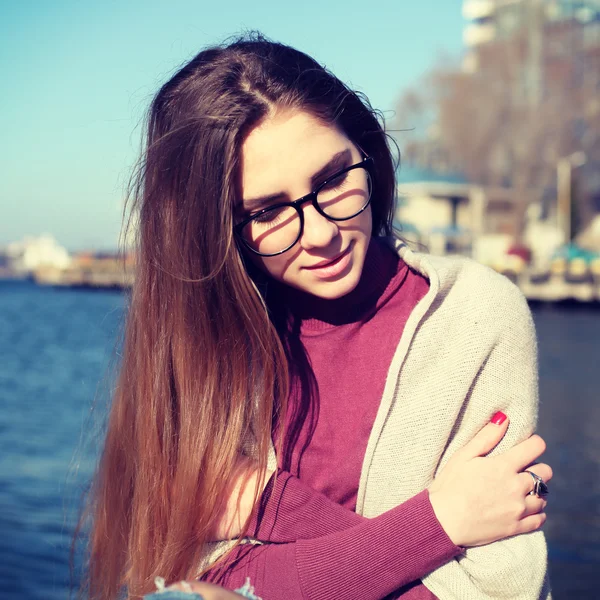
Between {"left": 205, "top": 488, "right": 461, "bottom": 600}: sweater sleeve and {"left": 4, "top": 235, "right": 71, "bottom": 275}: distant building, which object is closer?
{"left": 205, "top": 488, "right": 461, "bottom": 600}: sweater sleeve

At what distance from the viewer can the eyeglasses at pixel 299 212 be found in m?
1.69

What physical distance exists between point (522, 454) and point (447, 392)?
7.2 inches

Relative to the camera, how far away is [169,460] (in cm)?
176

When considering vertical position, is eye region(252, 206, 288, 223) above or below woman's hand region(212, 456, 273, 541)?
above

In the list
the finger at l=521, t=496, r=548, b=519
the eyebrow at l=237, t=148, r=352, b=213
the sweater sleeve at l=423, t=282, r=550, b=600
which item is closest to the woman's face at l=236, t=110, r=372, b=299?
the eyebrow at l=237, t=148, r=352, b=213

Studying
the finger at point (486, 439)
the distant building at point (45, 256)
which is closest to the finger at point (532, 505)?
the finger at point (486, 439)

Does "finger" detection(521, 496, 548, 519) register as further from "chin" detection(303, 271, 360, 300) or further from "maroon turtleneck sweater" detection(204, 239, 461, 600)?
"chin" detection(303, 271, 360, 300)

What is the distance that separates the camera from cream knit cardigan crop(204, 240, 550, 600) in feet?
5.44

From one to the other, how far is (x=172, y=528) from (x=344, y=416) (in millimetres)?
412

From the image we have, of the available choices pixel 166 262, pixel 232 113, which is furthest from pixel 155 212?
pixel 232 113

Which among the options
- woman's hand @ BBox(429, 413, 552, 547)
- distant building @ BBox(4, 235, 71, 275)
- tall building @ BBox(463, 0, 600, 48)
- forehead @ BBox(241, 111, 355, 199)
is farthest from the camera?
distant building @ BBox(4, 235, 71, 275)

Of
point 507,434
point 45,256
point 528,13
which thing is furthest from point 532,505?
point 45,256

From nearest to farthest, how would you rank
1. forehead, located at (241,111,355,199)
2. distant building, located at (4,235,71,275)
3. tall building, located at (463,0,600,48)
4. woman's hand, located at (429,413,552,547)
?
woman's hand, located at (429,413,552,547)
forehead, located at (241,111,355,199)
tall building, located at (463,0,600,48)
distant building, located at (4,235,71,275)

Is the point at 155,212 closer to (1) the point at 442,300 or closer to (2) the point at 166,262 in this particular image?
(2) the point at 166,262
